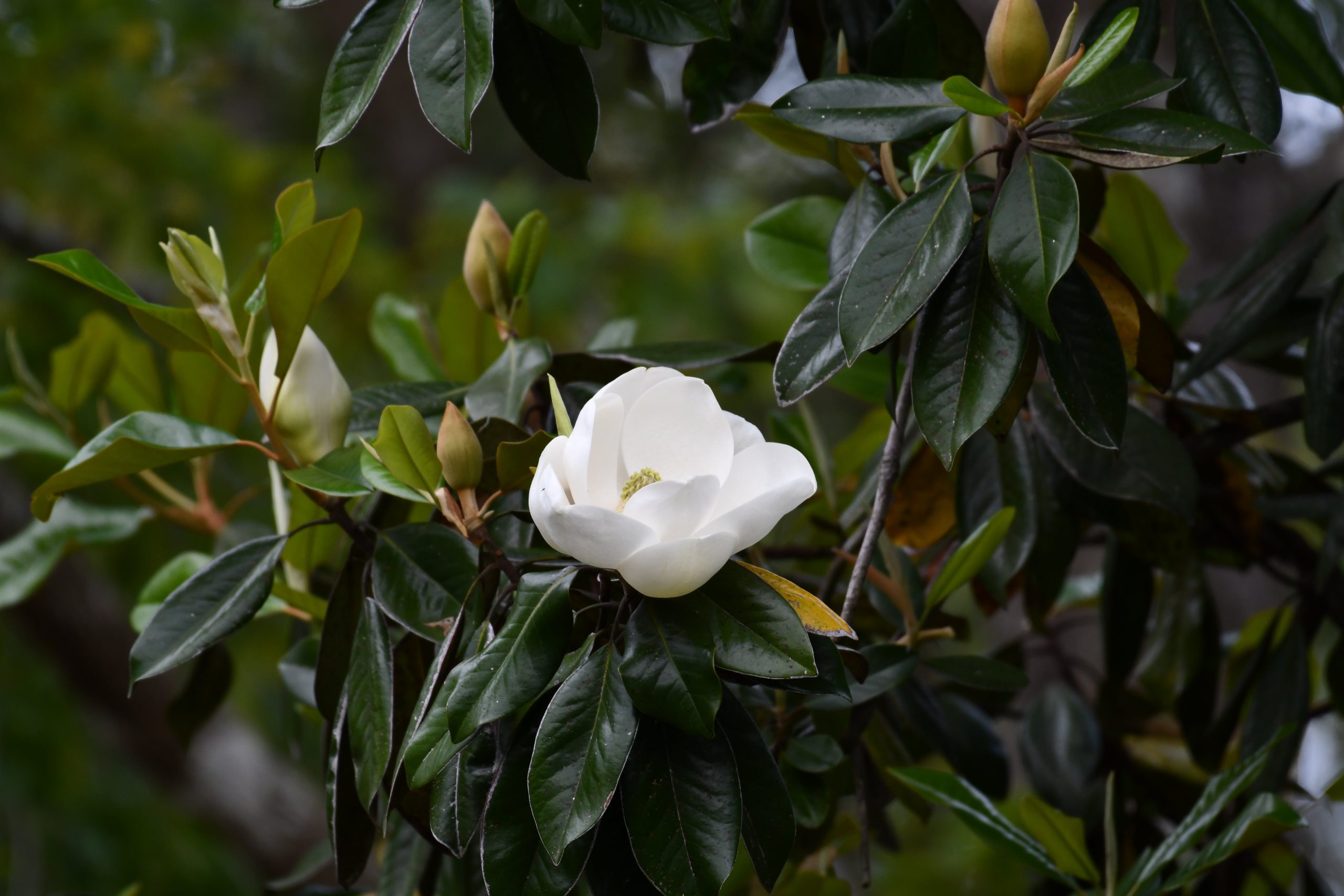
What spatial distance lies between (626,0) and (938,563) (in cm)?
43

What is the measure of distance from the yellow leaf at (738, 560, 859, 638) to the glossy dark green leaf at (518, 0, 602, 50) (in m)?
0.23

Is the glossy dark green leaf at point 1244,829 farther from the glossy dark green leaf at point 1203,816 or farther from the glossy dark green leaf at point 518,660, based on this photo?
the glossy dark green leaf at point 518,660

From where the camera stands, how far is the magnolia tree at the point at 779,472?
0.43 m

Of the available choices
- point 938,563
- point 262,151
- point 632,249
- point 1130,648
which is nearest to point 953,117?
point 938,563

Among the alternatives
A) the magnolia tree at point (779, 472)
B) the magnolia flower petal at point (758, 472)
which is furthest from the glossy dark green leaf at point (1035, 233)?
the magnolia flower petal at point (758, 472)

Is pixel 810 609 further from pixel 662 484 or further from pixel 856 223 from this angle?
pixel 856 223

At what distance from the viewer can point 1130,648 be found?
848 millimetres

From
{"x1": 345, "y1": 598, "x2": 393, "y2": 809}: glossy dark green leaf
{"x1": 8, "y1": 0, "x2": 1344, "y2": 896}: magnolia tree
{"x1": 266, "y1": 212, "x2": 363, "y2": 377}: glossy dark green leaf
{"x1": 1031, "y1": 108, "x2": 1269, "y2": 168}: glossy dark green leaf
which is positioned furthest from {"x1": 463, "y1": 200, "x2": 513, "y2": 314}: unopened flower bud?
{"x1": 1031, "y1": 108, "x2": 1269, "y2": 168}: glossy dark green leaf

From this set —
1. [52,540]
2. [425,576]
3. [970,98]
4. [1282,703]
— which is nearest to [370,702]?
[425,576]

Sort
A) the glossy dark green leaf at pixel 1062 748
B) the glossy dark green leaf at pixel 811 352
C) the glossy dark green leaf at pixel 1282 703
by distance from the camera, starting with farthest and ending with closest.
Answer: the glossy dark green leaf at pixel 1062 748
the glossy dark green leaf at pixel 1282 703
the glossy dark green leaf at pixel 811 352

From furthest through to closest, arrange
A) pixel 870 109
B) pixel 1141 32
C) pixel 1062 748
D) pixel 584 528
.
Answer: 1. pixel 1062 748
2. pixel 1141 32
3. pixel 870 109
4. pixel 584 528

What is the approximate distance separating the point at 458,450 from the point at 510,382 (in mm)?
136

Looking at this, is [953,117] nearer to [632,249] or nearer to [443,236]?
[632,249]

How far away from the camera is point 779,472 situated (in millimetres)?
433
